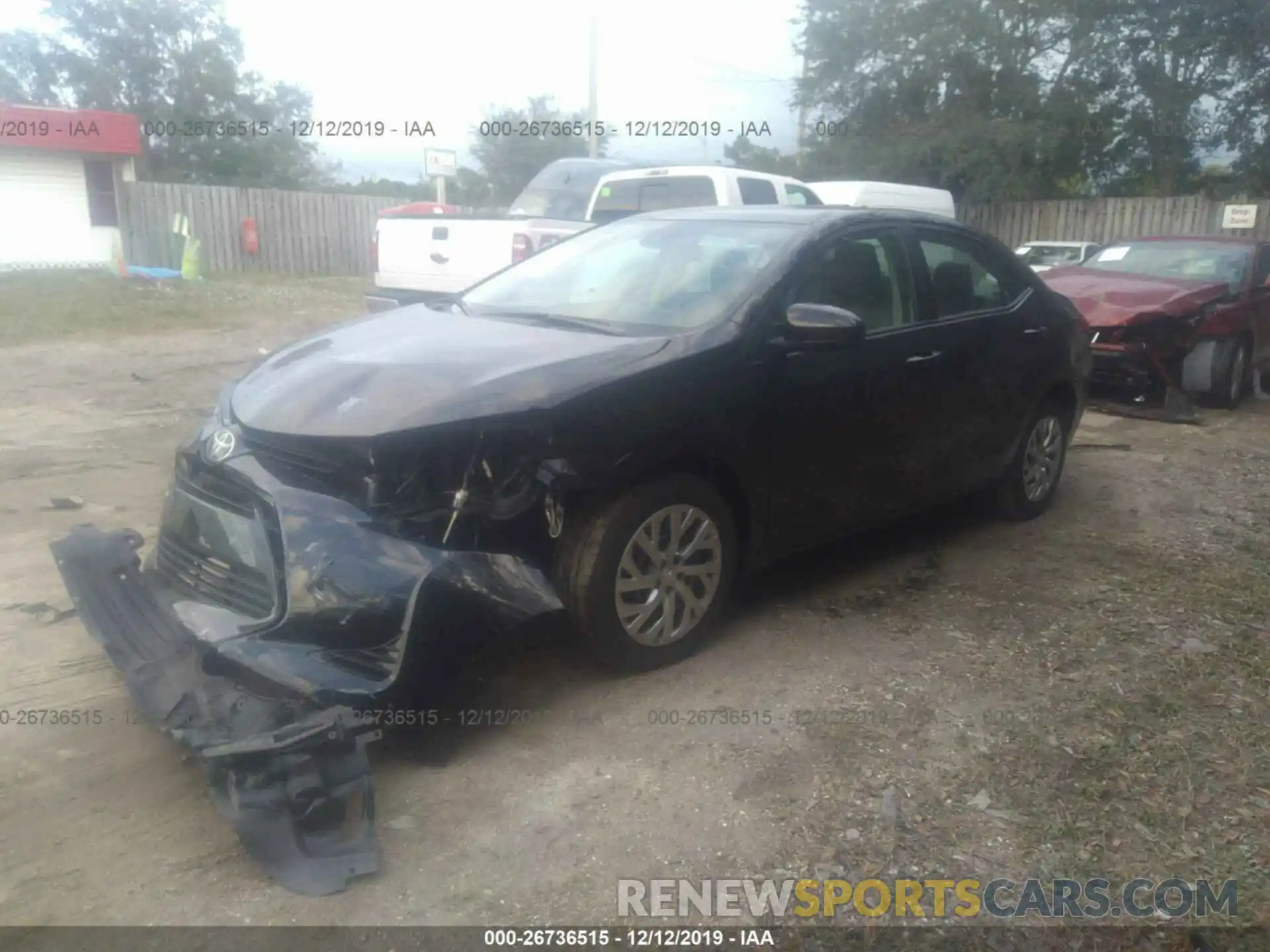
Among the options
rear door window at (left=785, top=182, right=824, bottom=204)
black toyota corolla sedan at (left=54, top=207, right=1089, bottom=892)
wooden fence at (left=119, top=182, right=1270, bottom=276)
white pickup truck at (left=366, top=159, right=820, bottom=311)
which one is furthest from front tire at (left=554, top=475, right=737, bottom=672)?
wooden fence at (left=119, top=182, right=1270, bottom=276)

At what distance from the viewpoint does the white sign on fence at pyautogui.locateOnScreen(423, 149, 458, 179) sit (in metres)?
17.4

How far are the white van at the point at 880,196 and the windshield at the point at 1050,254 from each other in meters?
2.47

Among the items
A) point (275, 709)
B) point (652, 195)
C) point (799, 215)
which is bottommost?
point (275, 709)

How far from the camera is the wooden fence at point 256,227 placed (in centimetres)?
1977

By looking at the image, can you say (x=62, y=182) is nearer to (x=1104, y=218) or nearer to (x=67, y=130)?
(x=67, y=130)


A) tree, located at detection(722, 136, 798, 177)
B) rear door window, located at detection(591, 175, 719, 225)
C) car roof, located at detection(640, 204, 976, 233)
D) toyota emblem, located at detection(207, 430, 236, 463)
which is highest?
tree, located at detection(722, 136, 798, 177)

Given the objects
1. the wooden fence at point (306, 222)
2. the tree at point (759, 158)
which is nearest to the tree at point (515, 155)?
the tree at point (759, 158)

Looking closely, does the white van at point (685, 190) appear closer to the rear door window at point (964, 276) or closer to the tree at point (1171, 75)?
the rear door window at point (964, 276)

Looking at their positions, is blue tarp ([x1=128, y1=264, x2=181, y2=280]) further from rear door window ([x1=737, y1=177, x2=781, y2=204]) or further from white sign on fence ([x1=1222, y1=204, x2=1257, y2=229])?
white sign on fence ([x1=1222, y1=204, x2=1257, y2=229])

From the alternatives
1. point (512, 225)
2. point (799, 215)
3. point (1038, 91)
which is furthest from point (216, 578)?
point (1038, 91)

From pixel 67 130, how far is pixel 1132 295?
18806 millimetres

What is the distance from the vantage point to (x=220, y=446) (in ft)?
11.5

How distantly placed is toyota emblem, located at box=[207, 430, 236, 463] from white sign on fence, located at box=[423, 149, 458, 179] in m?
14.7

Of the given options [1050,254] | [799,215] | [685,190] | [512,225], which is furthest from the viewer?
[1050,254]
